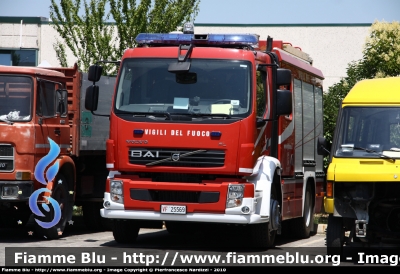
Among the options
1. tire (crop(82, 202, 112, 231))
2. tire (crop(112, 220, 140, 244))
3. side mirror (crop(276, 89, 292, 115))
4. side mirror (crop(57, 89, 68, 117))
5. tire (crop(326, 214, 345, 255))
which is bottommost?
tire (crop(82, 202, 112, 231))

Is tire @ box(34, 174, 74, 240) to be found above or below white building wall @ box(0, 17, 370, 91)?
below

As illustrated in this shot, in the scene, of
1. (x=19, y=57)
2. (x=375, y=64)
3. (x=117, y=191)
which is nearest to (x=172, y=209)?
(x=117, y=191)

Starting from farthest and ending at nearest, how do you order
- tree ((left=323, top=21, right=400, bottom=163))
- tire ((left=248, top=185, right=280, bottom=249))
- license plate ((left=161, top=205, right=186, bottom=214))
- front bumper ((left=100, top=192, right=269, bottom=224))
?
tree ((left=323, top=21, right=400, bottom=163)) → tire ((left=248, top=185, right=280, bottom=249)) → license plate ((left=161, top=205, right=186, bottom=214)) → front bumper ((left=100, top=192, right=269, bottom=224))

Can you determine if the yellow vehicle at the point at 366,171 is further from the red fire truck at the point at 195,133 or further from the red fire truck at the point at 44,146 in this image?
the red fire truck at the point at 44,146

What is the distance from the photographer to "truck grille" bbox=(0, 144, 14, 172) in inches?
563

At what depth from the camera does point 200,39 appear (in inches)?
552

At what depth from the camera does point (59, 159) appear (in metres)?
15.2

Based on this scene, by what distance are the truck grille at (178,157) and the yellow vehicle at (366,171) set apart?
5.69ft

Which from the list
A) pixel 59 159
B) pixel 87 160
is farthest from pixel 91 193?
pixel 59 159

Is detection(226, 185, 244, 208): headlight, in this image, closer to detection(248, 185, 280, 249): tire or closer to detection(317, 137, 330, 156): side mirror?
detection(248, 185, 280, 249): tire

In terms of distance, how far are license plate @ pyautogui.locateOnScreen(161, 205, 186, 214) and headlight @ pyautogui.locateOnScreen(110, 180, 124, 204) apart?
0.69 metres

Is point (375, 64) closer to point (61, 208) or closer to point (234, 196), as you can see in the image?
point (61, 208)

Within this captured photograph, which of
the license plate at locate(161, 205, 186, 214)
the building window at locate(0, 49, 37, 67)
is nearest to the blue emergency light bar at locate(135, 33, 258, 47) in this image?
the license plate at locate(161, 205, 186, 214)

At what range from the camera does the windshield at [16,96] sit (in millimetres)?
14430
